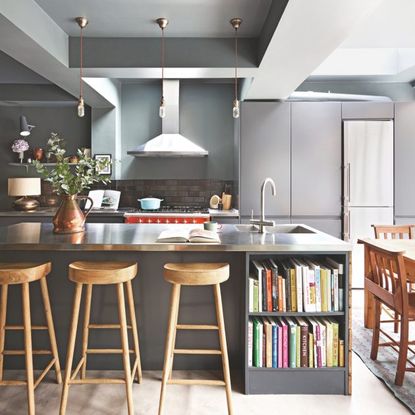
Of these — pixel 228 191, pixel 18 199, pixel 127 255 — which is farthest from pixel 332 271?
pixel 18 199

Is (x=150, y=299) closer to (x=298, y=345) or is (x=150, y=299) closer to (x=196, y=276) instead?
(x=196, y=276)

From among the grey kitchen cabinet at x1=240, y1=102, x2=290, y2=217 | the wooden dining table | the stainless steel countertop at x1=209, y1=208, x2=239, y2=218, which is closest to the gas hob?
the stainless steel countertop at x1=209, y1=208, x2=239, y2=218

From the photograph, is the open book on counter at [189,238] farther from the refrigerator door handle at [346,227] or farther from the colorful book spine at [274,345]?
the refrigerator door handle at [346,227]

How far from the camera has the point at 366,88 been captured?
562 cm

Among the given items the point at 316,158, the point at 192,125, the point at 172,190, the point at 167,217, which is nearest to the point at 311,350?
the point at 167,217

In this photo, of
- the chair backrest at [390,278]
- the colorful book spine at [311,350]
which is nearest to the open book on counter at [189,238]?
the colorful book spine at [311,350]

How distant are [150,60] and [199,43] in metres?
0.49

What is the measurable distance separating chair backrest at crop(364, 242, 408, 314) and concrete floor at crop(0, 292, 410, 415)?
1.77 ft

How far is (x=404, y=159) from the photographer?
189 inches

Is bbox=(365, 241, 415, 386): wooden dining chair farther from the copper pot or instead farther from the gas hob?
the gas hob

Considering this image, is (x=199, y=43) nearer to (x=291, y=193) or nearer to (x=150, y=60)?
(x=150, y=60)

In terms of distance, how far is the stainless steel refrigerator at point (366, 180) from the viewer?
4723 mm

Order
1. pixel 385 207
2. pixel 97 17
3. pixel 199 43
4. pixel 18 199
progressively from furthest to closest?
pixel 18 199 < pixel 385 207 < pixel 199 43 < pixel 97 17

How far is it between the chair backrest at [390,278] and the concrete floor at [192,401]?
540mm
